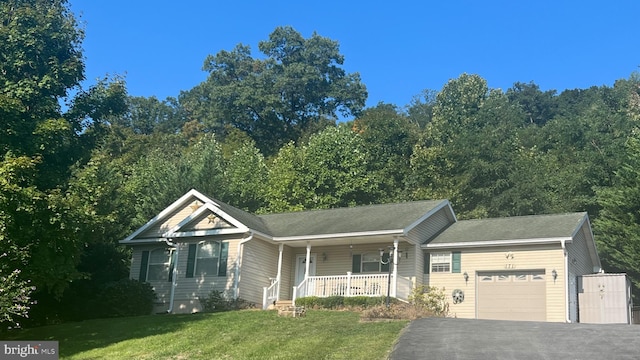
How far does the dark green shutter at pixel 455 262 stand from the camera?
23167 millimetres

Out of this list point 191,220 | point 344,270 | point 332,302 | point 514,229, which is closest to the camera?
point 332,302

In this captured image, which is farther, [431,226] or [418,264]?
[431,226]

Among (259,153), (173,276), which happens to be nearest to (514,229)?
(173,276)

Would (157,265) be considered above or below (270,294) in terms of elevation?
above

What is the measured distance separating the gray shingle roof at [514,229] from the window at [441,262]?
19.9 inches

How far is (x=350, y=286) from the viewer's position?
2286 cm

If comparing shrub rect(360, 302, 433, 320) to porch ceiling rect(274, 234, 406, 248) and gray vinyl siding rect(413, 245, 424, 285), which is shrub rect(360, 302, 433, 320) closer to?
porch ceiling rect(274, 234, 406, 248)

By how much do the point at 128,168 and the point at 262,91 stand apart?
79.1 ft

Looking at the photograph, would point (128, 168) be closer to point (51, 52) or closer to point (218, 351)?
point (51, 52)

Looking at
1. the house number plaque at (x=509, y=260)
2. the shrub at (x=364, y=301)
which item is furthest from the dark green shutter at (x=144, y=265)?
the house number plaque at (x=509, y=260)
